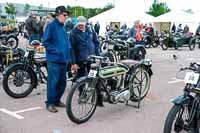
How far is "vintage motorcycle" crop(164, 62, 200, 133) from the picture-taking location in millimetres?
4469

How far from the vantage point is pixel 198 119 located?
182 inches

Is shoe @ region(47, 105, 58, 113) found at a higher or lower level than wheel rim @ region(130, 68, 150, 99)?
lower

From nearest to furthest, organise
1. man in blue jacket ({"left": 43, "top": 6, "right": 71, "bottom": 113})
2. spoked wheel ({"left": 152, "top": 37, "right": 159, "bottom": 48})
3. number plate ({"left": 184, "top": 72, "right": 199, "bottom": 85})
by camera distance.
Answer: number plate ({"left": 184, "top": 72, "right": 199, "bottom": 85}) < man in blue jacket ({"left": 43, "top": 6, "right": 71, "bottom": 113}) < spoked wheel ({"left": 152, "top": 37, "right": 159, "bottom": 48})

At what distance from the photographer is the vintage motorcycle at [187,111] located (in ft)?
14.7

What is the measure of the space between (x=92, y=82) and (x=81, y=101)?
13.5 inches

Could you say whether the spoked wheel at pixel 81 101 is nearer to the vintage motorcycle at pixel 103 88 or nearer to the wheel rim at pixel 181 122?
the vintage motorcycle at pixel 103 88

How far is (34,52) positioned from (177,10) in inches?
983

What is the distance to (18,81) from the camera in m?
7.24

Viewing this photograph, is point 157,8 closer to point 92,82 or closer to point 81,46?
point 81,46

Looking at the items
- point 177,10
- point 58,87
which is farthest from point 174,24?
point 58,87

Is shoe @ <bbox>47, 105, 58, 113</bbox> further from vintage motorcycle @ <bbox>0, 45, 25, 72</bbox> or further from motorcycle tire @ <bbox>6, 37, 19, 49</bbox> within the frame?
motorcycle tire @ <bbox>6, 37, 19, 49</bbox>

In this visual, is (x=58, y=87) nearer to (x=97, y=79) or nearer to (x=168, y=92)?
(x=97, y=79)

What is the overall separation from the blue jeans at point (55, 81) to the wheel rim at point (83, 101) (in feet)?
Result: 2.61

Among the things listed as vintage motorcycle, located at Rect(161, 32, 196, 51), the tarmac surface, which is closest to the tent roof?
vintage motorcycle, located at Rect(161, 32, 196, 51)
